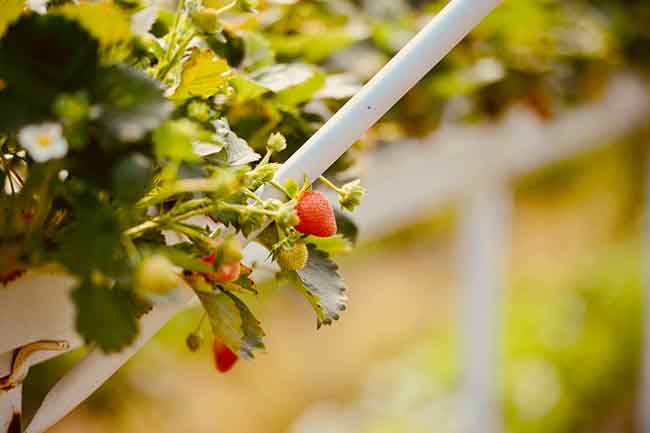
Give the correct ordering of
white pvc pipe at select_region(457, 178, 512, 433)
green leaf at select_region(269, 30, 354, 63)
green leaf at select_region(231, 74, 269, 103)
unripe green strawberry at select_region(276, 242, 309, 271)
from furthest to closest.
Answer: white pvc pipe at select_region(457, 178, 512, 433) < green leaf at select_region(269, 30, 354, 63) < green leaf at select_region(231, 74, 269, 103) < unripe green strawberry at select_region(276, 242, 309, 271)

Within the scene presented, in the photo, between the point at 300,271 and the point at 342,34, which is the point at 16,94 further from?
the point at 342,34

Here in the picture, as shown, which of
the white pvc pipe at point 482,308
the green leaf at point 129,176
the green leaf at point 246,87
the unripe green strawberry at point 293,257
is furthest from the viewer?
the white pvc pipe at point 482,308

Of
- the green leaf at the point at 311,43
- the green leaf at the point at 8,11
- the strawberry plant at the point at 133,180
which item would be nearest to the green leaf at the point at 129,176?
the strawberry plant at the point at 133,180

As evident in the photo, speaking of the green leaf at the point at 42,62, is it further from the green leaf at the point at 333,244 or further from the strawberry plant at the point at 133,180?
the green leaf at the point at 333,244

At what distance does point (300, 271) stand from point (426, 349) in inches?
80.8

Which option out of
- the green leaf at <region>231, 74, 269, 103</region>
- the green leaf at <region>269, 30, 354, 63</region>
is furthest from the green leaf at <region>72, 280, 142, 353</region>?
the green leaf at <region>269, 30, 354, 63</region>

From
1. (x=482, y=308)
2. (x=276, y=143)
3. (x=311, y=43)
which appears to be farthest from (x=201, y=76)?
(x=482, y=308)

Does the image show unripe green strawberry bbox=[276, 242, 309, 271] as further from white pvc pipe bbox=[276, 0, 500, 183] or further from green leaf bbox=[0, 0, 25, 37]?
green leaf bbox=[0, 0, 25, 37]

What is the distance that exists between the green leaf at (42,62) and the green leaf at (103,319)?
8cm

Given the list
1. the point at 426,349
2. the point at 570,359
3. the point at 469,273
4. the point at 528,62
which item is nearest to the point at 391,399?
the point at 426,349

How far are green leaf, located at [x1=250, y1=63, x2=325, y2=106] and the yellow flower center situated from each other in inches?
9.8

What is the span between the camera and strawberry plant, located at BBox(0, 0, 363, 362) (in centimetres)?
37

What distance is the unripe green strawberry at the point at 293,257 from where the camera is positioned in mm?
465

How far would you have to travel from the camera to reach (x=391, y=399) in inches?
90.9
